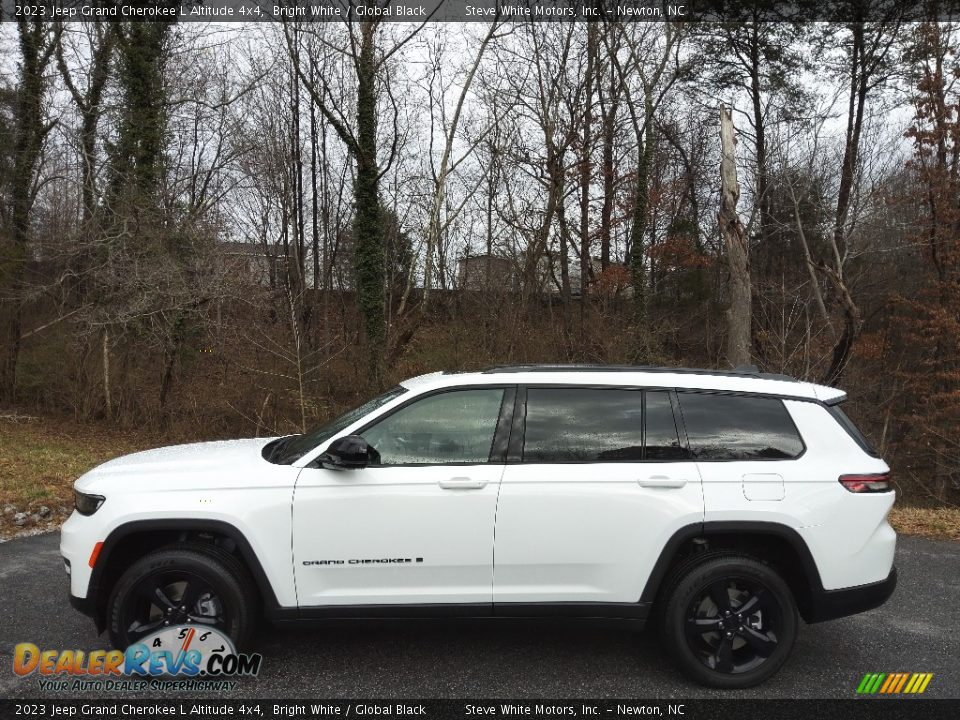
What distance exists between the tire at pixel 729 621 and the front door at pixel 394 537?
1020 mm

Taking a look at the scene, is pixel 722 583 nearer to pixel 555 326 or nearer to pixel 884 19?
pixel 555 326

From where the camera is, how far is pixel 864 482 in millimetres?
3461

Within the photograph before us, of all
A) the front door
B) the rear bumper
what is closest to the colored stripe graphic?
the rear bumper

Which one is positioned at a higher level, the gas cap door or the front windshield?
the front windshield

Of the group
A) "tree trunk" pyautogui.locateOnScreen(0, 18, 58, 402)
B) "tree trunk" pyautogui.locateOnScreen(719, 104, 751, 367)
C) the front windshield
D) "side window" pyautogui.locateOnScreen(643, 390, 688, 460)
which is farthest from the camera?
"tree trunk" pyautogui.locateOnScreen(0, 18, 58, 402)

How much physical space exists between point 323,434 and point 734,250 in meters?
11.7

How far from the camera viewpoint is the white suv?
3355 mm

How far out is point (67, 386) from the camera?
1623cm

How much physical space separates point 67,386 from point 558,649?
16.5 meters

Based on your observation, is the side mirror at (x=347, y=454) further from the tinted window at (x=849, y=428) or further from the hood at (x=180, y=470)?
the tinted window at (x=849, y=428)

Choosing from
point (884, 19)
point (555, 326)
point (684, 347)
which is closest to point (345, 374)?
point (555, 326)

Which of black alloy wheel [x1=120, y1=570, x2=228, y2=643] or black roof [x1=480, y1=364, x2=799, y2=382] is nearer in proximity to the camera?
black alloy wheel [x1=120, y1=570, x2=228, y2=643]

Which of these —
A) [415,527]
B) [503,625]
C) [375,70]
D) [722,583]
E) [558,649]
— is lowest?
[558,649]

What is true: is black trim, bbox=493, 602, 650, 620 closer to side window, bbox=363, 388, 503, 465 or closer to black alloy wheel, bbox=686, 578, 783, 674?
black alloy wheel, bbox=686, 578, 783, 674
